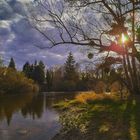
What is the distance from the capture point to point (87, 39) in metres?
22.0

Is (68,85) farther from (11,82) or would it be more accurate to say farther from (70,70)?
(11,82)

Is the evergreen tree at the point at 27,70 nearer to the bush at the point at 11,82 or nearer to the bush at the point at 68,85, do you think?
the bush at the point at 68,85

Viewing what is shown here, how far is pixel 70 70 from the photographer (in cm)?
11944

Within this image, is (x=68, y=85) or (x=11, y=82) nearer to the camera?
(x=11, y=82)

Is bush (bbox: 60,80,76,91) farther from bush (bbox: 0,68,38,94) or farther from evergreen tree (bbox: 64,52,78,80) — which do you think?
bush (bbox: 0,68,38,94)

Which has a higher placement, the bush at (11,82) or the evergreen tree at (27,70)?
the evergreen tree at (27,70)

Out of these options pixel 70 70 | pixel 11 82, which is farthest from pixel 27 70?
pixel 11 82

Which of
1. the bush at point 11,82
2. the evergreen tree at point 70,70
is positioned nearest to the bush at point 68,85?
the evergreen tree at point 70,70

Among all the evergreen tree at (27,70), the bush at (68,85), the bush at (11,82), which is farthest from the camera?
the evergreen tree at (27,70)

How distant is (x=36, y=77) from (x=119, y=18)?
96.6 m

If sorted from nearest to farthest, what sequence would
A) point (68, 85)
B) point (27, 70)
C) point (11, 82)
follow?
point (11, 82) < point (68, 85) < point (27, 70)

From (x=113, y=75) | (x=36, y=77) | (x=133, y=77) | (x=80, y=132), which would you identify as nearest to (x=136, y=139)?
(x=80, y=132)

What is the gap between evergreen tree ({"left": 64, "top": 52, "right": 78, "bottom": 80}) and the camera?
115 meters

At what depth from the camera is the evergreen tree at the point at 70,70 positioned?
114625 mm
